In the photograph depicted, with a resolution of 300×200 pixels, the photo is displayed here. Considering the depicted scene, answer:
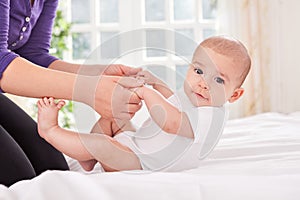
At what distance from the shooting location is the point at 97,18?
13.5ft

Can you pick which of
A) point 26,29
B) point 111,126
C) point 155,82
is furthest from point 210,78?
point 26,29

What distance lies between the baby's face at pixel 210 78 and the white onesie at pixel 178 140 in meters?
0.02

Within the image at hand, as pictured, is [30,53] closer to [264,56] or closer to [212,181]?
[212,181]

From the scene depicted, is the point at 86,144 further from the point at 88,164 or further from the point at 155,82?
the point at 155,82

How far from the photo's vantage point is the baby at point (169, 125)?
1412mm

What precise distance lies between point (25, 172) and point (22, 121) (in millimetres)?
344

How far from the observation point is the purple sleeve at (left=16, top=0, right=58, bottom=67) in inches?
77.4

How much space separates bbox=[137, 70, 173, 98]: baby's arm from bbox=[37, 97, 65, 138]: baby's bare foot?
0.69ft

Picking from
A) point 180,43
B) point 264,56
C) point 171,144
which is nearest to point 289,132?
point 171,144

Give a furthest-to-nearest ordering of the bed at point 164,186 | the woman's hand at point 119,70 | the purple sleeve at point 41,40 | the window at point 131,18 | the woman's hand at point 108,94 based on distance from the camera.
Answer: the window at point 131,18
the purple sleeve at point 41,40
the woman's hand at point 119,70
the woman's hand at point 108,94
the bed at point 164,186

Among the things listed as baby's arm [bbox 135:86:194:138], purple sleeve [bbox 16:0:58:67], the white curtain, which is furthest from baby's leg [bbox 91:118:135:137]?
the white curtain

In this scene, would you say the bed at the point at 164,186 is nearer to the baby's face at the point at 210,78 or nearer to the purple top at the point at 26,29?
the baby's face at the point at 210,78

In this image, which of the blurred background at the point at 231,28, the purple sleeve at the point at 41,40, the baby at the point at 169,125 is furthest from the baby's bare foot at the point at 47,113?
the blurred background at the point at 231,28

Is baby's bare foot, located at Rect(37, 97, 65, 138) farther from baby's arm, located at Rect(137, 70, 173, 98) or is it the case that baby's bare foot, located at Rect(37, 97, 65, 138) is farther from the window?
the window
